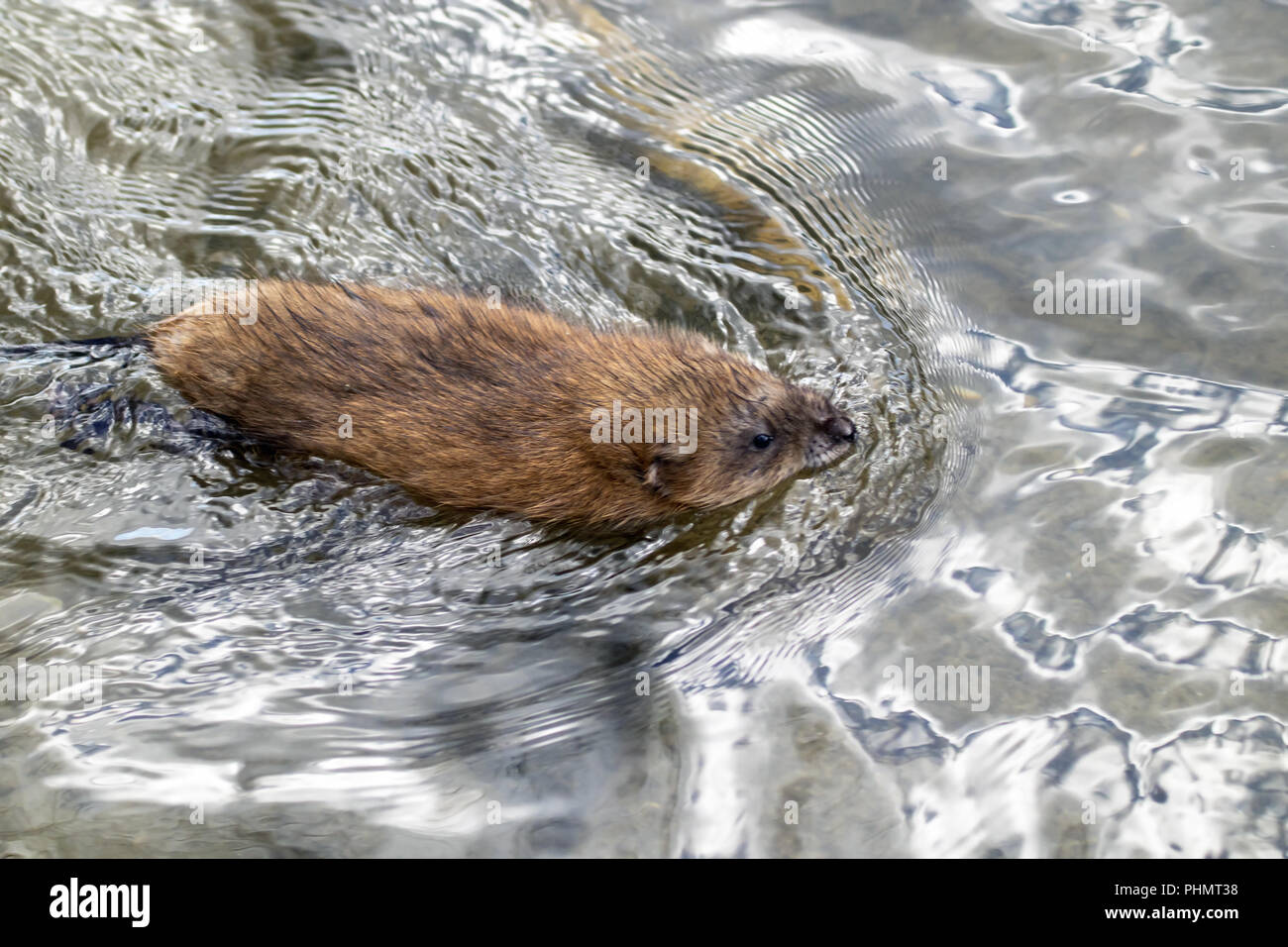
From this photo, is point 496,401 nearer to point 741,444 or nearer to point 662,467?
point 662,467

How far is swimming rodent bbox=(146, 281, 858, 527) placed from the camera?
4.87m

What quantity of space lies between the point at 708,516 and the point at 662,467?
310mm

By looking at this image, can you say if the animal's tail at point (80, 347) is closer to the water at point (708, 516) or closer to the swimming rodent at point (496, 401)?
the water at point (708, 516)

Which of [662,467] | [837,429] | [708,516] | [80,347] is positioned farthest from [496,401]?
[80,347]

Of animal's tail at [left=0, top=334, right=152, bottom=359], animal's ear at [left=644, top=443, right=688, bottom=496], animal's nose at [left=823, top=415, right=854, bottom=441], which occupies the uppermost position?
animal's tail at [left=0, top=334, right=152, bottom=359]

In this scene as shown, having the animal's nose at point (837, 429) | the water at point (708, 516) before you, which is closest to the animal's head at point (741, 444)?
the animal's nose at point (837, 429)

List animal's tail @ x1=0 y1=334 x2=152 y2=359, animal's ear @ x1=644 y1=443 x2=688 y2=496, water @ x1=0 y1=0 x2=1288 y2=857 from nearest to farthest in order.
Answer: water @ x1=0 y1=0 x2=1288 y2=857
animal's ear @ x1=644 y1=443 x2=688 y2=496
animal's tail @ x1=0 y1=334 x2=152 y2=359

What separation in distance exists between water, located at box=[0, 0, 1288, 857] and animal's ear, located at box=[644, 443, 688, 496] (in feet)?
0.70

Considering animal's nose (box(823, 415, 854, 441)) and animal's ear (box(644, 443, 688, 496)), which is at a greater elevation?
animal's nose (box(823, 415, 854, 441))

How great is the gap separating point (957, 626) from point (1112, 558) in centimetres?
69

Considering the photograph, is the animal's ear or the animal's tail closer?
the animal's ear

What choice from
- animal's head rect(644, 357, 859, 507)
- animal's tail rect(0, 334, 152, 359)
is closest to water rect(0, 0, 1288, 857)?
animal's tail rect(0, 334, 152, 359)

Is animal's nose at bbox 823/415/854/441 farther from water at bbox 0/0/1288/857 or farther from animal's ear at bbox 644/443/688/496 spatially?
animal's ear at bbox 644/443/688/496
